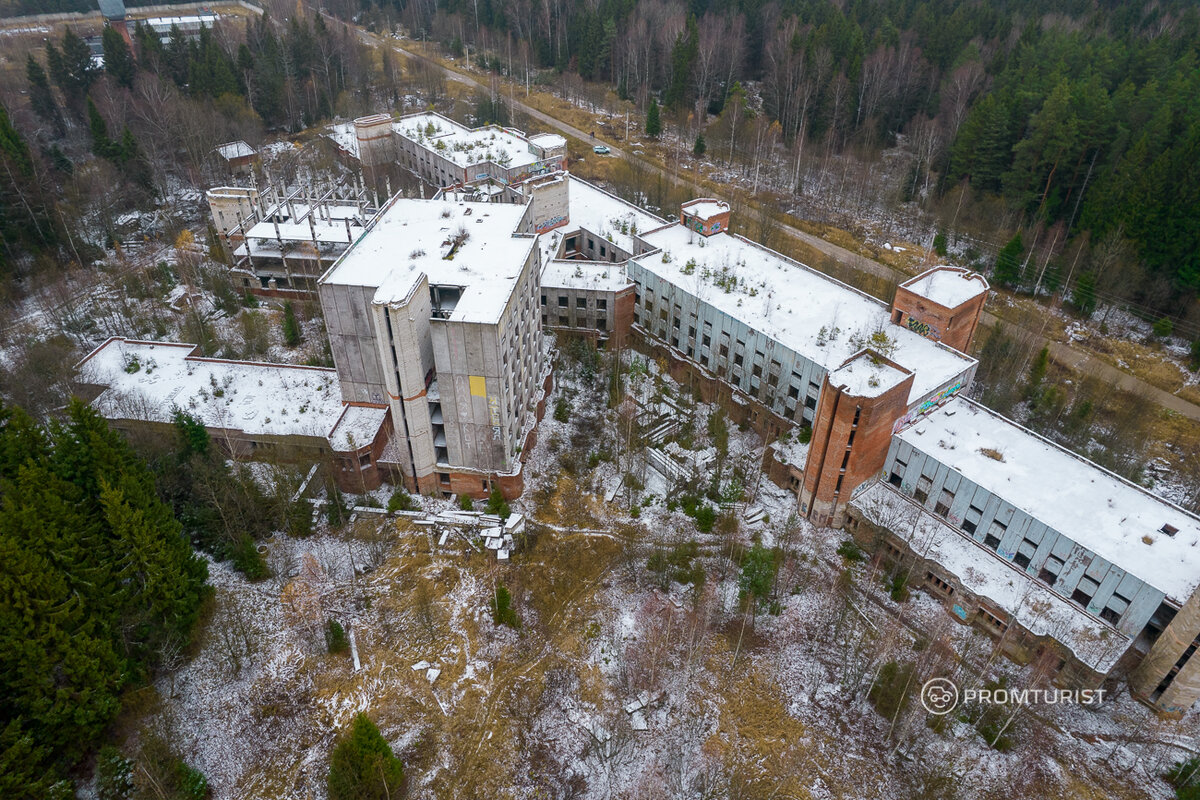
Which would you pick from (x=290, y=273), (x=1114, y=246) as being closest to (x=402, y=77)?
(x=290, y=273)

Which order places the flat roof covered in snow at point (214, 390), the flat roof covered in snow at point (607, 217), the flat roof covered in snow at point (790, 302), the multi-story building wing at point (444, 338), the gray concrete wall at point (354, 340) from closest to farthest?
1. the multi-story building wing at point (444, 338)
2. the gray concrete wall at point (354, 340)
3. the flat roof covered in snow at point (214, 390)
4. the flat roof covered in snow at point (790, 302)
5. the flat roof covered in snow at point (607, 217)

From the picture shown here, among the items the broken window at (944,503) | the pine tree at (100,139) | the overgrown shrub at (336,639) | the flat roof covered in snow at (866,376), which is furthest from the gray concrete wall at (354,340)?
the pine tree at (100,139)

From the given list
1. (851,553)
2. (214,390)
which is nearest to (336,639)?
(214,390)

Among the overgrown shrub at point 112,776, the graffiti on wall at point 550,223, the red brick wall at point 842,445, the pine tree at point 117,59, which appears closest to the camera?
the overgrown shrub at point 112,776

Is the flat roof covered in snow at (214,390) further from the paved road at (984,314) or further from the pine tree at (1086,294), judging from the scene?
the pine tree at (1086,294)

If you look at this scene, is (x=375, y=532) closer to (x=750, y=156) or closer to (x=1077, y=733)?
(x=1077, y=733)

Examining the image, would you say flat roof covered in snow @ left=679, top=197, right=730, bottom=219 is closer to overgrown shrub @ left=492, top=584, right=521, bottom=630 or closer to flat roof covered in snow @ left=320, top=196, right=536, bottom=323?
flat roof covered in snow @ left=320, top=196, right=536, bottom=323

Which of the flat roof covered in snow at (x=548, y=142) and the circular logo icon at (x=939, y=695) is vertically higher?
the flat roof covered in snow at (x=548, y=142)

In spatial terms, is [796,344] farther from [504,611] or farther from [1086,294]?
[1086,294]

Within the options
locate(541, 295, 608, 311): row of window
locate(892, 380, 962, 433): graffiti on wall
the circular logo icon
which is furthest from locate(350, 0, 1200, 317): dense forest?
the circular logo icon
